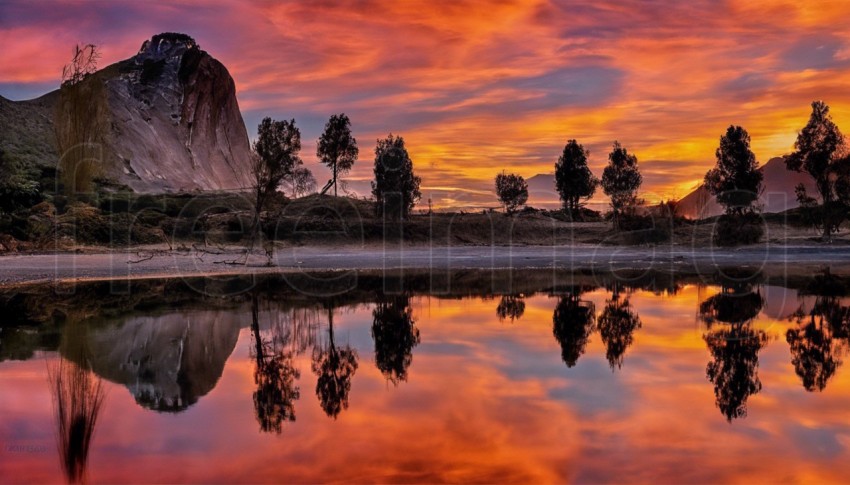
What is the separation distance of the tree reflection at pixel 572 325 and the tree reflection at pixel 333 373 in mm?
4039

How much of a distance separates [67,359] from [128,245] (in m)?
38.2

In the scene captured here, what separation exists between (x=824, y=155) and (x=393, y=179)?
39314mm

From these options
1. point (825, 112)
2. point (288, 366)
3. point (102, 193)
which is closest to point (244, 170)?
point (102, 193)

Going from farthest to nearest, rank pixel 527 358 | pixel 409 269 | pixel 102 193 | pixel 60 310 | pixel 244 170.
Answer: pixel 244 170, pixel 102 193, pixel 409 269, pixel 60 310, pixel 527 358

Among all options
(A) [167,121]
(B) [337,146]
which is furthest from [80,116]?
(A) [167,121]

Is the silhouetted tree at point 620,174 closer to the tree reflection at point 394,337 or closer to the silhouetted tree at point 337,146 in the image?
the silhouetted tree at point 337,146

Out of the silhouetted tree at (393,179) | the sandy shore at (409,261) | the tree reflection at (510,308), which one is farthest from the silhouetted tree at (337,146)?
the tree reflection at (510,308)

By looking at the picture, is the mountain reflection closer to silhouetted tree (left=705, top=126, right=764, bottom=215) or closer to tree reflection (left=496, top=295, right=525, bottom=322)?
tree reflection (left=496, top=295, right=525, bottom=322)

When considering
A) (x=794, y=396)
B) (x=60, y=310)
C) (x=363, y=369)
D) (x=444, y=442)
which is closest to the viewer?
(x=444, y=442)

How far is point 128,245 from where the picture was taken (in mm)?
49156

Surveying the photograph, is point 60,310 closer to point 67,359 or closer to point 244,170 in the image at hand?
point 67,359

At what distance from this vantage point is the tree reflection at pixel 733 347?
35.6 ft

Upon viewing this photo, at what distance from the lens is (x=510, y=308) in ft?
72.5

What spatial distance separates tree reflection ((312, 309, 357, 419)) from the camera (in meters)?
10.5
